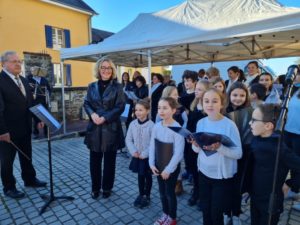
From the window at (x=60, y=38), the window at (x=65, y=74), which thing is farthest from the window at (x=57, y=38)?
the window at (x=65, y=74)

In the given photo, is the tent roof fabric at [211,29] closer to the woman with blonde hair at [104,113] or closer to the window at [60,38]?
the woman with blonde hair at [104,113]

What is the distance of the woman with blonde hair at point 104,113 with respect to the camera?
294 cm

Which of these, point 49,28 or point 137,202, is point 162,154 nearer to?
point 137,202

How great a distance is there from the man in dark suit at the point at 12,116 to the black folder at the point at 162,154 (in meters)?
1.94

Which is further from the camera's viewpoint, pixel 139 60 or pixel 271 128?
pixel 139 60

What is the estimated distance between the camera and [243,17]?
12.1 ft

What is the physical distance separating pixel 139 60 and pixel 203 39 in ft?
16.6

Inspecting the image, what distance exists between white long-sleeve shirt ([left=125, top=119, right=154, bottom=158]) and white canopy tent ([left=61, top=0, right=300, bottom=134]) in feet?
6.06

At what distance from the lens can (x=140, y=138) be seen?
2812 millimetres

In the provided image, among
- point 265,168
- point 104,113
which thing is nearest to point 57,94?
point 104,113

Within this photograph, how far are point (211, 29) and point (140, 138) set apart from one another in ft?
7.10

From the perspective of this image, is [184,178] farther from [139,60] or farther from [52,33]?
[52,33]

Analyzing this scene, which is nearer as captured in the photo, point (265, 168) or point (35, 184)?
point (265, 168)

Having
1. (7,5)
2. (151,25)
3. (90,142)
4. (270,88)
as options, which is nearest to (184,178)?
(90,142)
